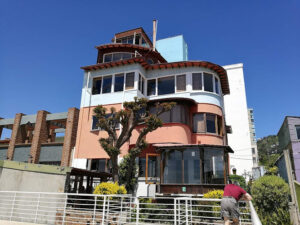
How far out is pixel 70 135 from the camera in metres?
21.4

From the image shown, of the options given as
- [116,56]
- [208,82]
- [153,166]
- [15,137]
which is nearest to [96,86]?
[116,56]

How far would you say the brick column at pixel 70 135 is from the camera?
2091 cm

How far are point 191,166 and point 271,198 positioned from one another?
5082 millimetres

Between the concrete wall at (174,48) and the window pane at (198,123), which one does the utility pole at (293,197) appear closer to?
the window pane at (198,123)

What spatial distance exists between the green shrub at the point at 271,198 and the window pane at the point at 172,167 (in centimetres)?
490

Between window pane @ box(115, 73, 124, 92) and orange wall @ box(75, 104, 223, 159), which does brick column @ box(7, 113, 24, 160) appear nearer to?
orange wall @ box(75, 104, 223, 159)

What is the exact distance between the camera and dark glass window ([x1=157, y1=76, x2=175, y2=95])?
21.6 metres

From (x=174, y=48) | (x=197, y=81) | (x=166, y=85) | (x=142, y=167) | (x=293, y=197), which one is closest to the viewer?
(x=293, y=197)

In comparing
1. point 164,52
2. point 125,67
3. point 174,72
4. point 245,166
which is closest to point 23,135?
point 125,67

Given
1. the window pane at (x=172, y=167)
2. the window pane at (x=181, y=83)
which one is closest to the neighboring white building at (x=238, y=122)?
the window pane at (x=181, y=83)

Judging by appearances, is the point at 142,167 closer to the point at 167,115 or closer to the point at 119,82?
the point at 167,115

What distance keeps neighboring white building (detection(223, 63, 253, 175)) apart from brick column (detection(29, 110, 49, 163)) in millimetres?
27773

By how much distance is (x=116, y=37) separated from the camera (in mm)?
27031

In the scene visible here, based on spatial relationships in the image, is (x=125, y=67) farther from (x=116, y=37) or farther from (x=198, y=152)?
(x=198, y=152)
